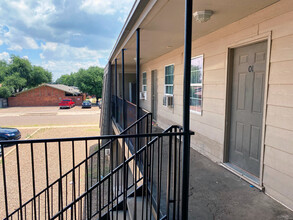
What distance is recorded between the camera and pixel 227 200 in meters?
2.28

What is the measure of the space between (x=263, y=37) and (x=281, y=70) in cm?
55

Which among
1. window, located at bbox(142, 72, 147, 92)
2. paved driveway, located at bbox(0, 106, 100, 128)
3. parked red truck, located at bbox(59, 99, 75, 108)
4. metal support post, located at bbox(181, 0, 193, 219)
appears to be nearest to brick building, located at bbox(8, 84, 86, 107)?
parked red truck, located at bbox(59, 99, 75, 108)

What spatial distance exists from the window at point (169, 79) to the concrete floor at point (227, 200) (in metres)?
3.47

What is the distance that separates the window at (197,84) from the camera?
4.14 meters

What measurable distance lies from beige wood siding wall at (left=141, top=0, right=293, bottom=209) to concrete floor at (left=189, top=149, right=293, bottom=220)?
19 centimetres

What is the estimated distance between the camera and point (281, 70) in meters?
2.23

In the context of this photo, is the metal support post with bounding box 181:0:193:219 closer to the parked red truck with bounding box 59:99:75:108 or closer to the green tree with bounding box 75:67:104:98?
the parked red truck with bounding box 59:99:75:108

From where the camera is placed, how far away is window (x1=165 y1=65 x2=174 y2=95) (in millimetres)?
5984

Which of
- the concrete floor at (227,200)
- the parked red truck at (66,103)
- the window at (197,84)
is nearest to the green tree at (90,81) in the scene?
the parked red truck at (66,103)

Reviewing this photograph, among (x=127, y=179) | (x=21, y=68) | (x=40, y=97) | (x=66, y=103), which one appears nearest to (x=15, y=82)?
(x=21, y=68)

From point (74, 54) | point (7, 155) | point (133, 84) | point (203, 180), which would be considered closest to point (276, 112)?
point (203, 180)

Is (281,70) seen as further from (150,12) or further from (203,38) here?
(203,38)

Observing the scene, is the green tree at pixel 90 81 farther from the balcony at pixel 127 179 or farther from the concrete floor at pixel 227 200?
the concrete floor at pixel 227 200

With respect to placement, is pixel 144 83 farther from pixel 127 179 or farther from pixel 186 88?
pixel 186 88
